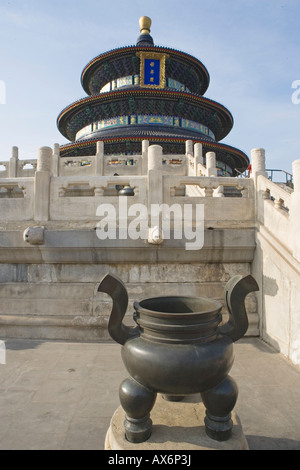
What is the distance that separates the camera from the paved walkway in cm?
301

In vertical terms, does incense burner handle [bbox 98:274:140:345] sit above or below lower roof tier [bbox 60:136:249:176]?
below

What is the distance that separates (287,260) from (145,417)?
3715 millimetres

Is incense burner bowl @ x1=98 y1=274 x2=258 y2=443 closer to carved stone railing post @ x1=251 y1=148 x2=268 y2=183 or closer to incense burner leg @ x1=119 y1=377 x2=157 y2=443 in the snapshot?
incense burner leg @ x1=119 y1=377 x2=157 y2=443

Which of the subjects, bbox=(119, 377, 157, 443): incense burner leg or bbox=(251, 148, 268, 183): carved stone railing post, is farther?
bbox=(251, 148, 268, 183): carved stone railing post

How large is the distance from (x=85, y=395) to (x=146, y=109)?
61.1 feet

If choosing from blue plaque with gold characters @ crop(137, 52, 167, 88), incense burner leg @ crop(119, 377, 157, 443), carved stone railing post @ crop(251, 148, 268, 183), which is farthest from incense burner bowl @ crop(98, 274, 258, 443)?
blue plaque with gold characters @ crop(137, 52, 167, 88)

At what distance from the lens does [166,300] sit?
3.29 meters

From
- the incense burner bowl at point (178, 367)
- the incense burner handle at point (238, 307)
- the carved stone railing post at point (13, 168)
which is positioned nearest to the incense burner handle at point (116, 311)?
the incense burner bowl at point (178, 367)

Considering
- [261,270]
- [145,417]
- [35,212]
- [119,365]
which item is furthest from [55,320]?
[261,270]

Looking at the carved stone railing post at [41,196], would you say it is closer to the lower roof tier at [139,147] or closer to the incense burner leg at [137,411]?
the incense burner leg at [137,411]

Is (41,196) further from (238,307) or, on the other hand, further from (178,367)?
(178,367)

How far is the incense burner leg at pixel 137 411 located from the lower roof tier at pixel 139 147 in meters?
15.8

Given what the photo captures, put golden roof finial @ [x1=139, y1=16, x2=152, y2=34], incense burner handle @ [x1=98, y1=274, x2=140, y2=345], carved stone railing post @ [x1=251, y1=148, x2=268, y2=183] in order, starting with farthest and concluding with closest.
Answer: golden roof finial @ [x1=139, y1=16, x2=152, y2=34] < carved stone railing post @ [x1=251, y1=148, x2=268, y2=183] < incense burner handle @ [x1=98, y1=274, x2=140, y2=345]

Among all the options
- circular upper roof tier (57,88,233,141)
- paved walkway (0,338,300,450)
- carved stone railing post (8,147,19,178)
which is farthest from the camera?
circular upper roof tier (57,88,233,141)
